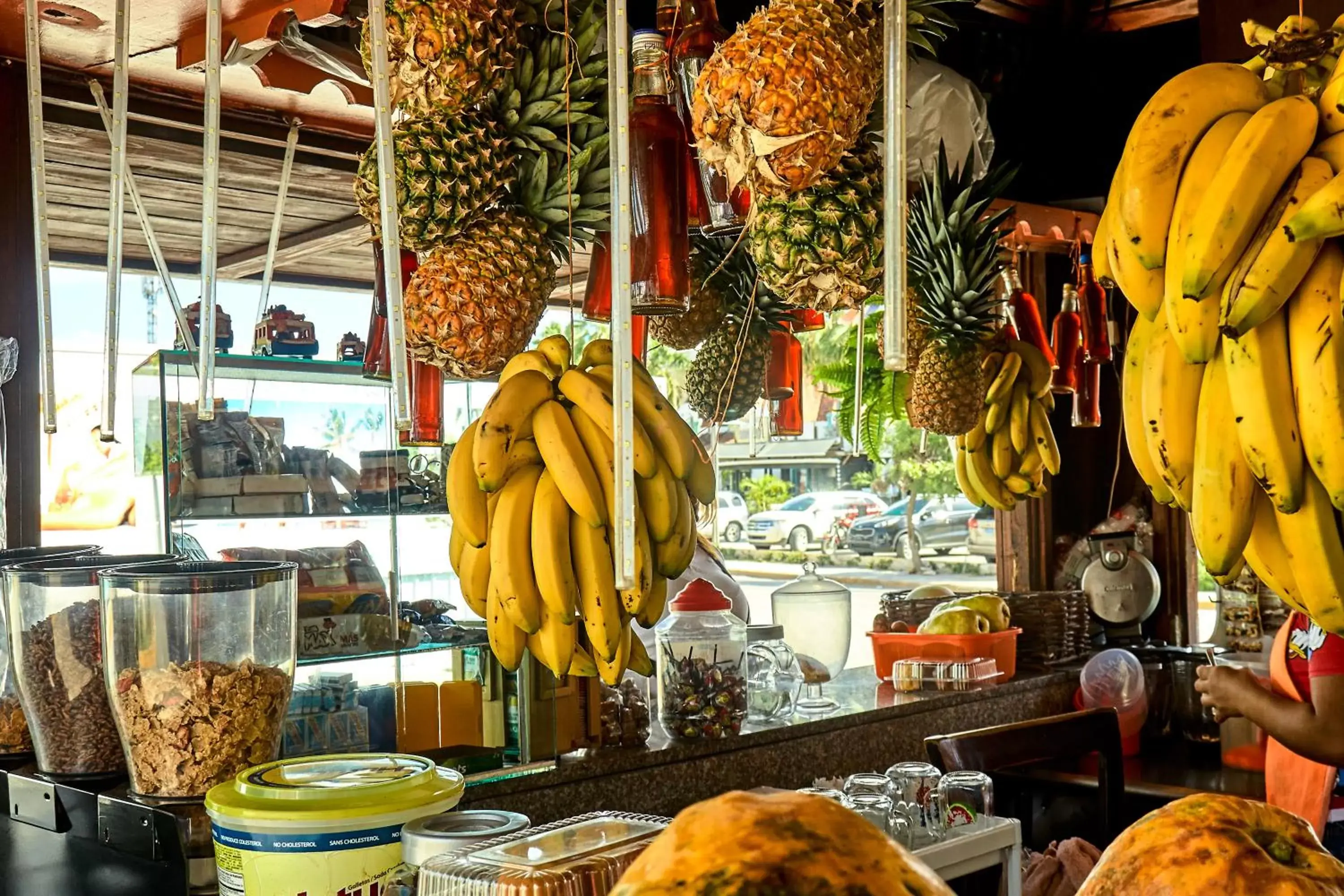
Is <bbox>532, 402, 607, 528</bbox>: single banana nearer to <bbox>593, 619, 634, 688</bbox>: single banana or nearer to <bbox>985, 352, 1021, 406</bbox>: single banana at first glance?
<bbox>593, 619, 634, 688</bbox>: single banana

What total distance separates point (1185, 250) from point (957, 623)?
104 inches

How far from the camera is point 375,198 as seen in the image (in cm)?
136

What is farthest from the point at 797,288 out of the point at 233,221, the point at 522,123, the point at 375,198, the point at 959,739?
the point at 233,221

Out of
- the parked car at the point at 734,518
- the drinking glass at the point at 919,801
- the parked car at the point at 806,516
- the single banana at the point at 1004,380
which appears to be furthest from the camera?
the parked car at the point at 734,518

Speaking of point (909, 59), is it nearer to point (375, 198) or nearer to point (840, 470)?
point (375, 198)

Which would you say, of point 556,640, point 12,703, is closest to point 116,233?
point 556,640

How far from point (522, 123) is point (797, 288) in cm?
40

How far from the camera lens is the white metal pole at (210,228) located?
1.14 m

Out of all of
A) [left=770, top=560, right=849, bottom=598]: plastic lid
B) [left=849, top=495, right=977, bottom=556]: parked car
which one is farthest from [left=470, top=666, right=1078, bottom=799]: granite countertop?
[left=849, top=495, right=977, bottom=556]: parked car

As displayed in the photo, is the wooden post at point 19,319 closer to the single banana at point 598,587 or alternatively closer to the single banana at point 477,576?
the single banana at point 477,576

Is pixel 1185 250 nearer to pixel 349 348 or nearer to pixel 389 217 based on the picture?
pixel 389 217

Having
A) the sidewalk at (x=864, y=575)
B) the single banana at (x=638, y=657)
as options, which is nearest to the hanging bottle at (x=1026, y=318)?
the single banana at (x=638, y=657)

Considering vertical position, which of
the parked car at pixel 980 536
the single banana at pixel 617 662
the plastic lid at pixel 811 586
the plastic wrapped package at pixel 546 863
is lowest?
the parked car at pixel 980 536

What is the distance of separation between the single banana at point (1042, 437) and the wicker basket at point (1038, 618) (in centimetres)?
86
